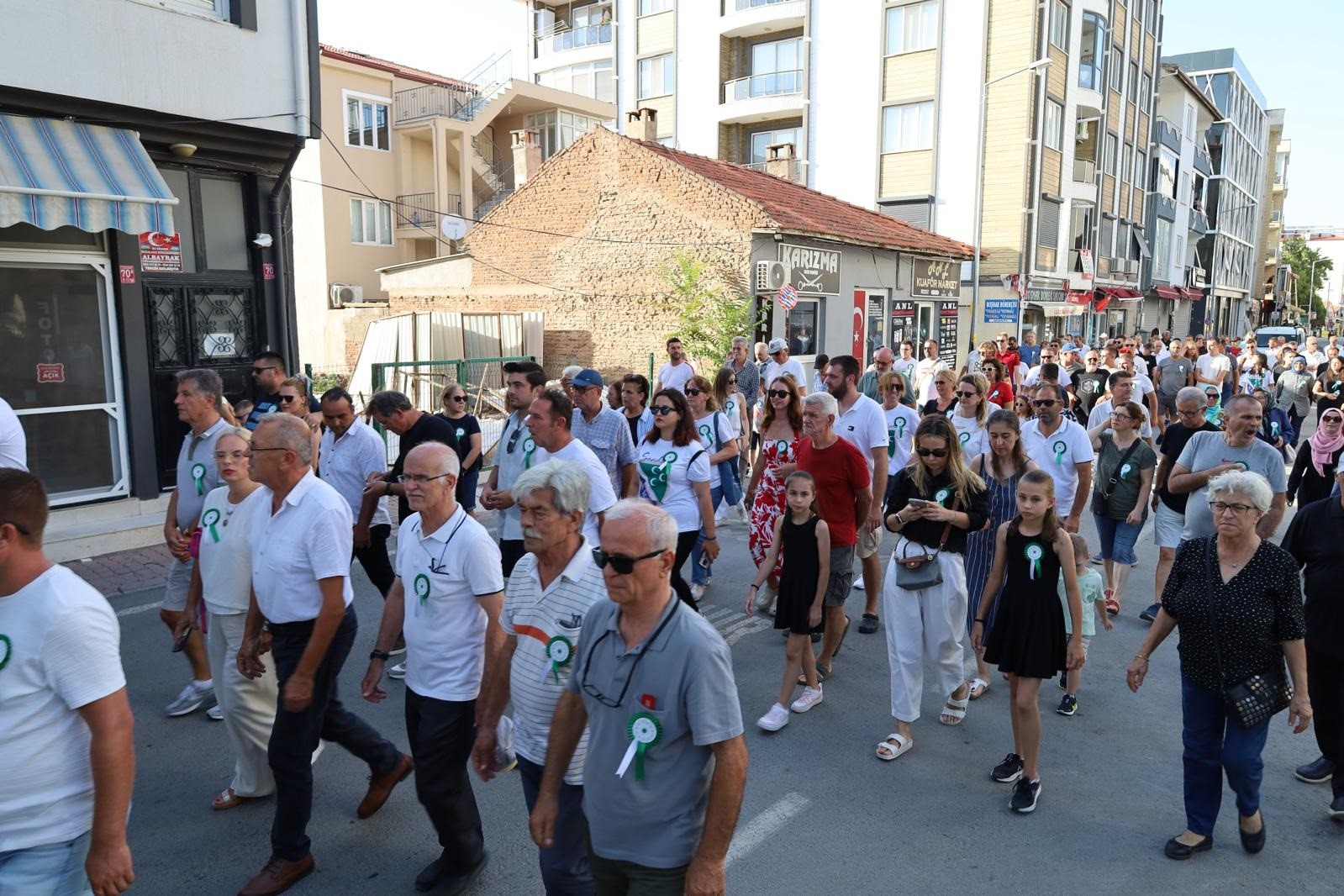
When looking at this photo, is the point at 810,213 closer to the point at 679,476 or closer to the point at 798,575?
the point at 679,476

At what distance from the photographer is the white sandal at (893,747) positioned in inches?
187

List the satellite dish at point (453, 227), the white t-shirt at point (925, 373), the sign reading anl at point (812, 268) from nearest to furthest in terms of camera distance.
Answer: the white t-shirt at point (925, 373) → the sign reading anl at point (812, 268) → the satellite dish at point (453, 227)

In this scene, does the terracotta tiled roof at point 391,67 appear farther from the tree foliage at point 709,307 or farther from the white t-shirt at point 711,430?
the white t-shirt at point 711,430

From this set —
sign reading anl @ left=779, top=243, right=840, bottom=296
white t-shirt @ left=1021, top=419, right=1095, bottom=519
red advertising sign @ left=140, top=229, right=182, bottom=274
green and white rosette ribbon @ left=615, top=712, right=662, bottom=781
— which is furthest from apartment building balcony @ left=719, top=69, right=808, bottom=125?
green and white rosette ribbon @ left=615, top=712, right=662, bottom=781

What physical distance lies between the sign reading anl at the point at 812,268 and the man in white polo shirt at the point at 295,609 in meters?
15.9

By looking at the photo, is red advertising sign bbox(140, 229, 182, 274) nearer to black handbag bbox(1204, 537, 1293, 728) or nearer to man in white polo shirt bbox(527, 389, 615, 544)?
man in white polo shirt bbox(527, 389, 615, 544)

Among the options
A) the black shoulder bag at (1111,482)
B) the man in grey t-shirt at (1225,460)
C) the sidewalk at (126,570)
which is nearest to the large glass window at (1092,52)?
the black shoulder bag at (1111,482)

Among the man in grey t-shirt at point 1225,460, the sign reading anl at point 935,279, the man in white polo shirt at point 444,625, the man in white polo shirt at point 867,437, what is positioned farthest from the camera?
the sign reading anl at point 935,279

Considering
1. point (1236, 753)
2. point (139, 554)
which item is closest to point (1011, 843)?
point (1236, 753)

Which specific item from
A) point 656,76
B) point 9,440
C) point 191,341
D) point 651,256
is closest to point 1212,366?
point 651,256

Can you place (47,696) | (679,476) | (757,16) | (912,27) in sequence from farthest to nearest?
(757,16), (912,27), (679,476), (47,696)

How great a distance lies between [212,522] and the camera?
4004 millimetres

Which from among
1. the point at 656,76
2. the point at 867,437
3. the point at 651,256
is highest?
the point at 656,76

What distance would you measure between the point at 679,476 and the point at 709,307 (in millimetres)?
12733
